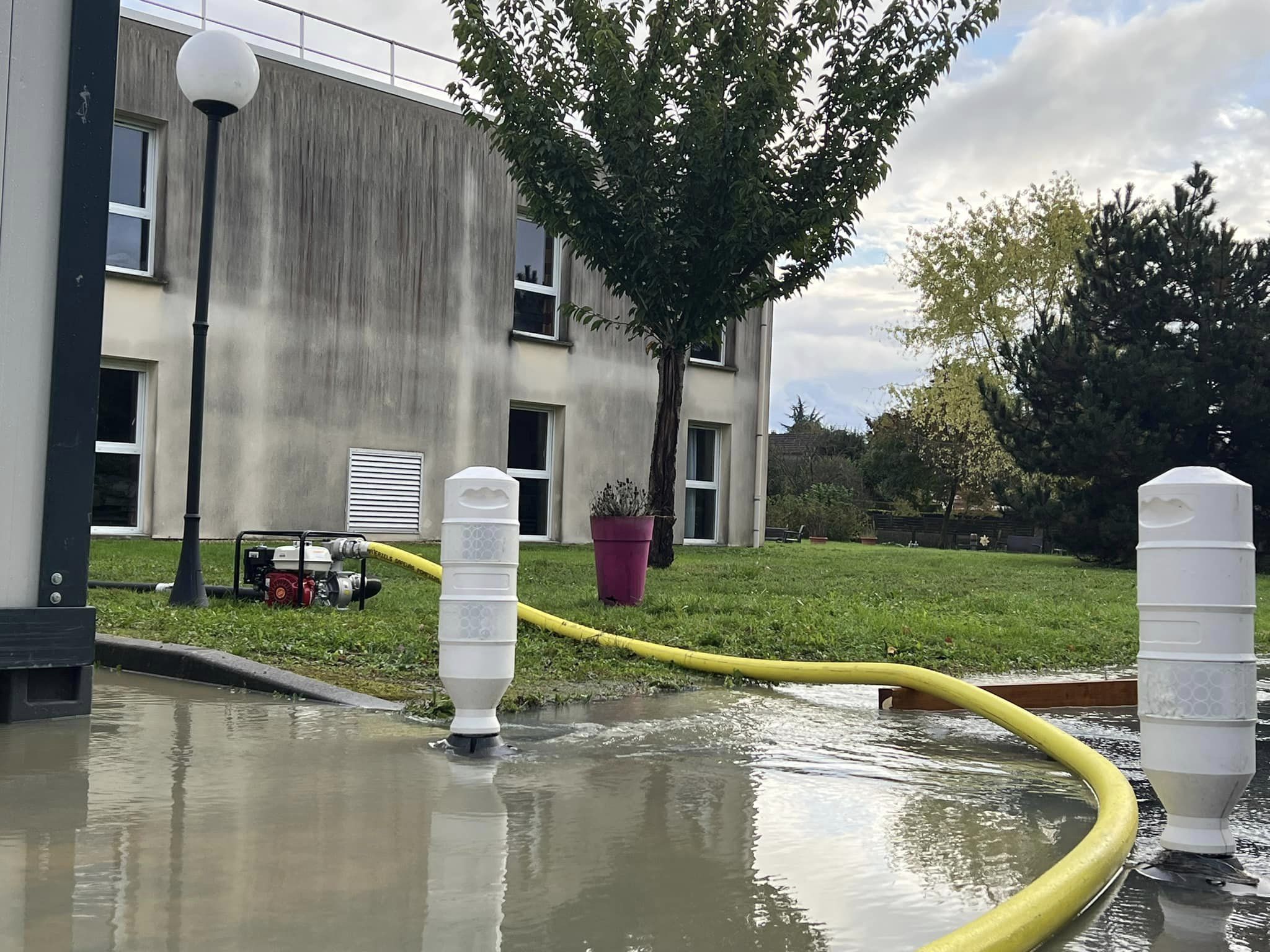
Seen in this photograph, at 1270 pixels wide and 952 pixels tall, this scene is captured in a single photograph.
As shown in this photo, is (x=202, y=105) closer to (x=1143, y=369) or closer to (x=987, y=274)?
(x=1143, y=369)

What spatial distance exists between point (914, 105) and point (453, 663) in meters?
11.5

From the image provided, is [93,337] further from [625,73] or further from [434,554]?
[434,554]

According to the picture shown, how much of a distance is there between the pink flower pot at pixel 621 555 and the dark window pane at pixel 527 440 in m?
10.5

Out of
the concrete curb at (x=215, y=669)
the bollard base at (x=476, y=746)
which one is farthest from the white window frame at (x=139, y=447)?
the bollard base at (x=476, y=746)

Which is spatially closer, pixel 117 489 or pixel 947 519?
pixel 117 489

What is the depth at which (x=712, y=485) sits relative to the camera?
79.8ft

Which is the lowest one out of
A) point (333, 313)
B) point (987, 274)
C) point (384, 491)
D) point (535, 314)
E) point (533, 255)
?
point (384, 491)

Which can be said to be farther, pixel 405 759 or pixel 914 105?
pixel 914 105

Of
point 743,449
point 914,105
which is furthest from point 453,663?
point 743,449

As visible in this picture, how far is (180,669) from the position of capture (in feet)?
21.4

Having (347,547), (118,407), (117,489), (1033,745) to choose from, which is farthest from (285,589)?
(118,407)

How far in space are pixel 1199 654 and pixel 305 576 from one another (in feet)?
A: 23.6

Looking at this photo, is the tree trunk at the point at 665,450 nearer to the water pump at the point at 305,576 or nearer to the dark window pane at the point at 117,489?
Answer: the water pump at the point at 305,576

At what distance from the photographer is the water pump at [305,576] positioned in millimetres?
9219
